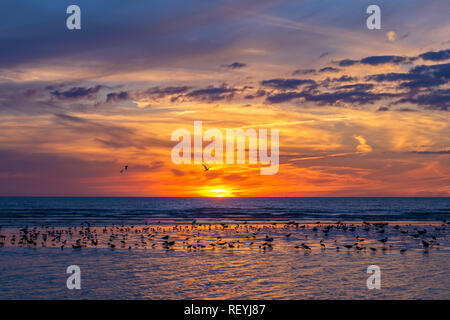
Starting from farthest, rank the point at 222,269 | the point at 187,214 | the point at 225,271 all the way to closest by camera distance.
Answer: the point at 187,214, the point at 222,269, the point at 225,271

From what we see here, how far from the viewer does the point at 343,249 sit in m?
28.5

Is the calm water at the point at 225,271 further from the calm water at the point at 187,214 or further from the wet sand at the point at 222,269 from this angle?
the calm water at the point at 187,214

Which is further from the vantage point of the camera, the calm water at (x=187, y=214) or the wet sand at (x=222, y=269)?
the calm water at (x=187, y=214)

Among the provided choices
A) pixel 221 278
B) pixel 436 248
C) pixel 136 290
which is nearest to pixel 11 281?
pixel 136 290

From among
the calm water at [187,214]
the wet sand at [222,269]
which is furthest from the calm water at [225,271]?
the calm water at [187,214]

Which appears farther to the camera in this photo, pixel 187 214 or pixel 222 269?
pixel 187 214

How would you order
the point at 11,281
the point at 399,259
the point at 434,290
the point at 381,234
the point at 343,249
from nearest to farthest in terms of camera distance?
the point at 434,290, the point at 11,281, the point at 399,259, the point at 343,249, the point at 381,234

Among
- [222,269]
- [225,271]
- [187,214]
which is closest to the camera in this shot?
[225,271]

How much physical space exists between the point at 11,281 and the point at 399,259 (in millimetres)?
20598

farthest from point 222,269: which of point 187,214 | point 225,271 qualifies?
point 187,214

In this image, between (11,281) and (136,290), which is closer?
(136,290)

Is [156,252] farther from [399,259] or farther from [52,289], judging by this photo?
[399,259]

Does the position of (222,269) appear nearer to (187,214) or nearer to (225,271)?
(225,271)
